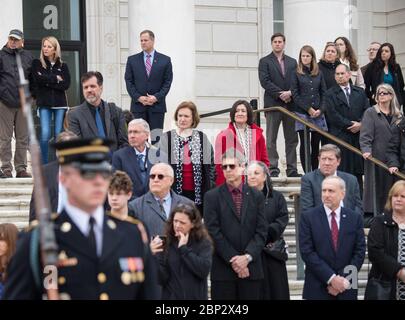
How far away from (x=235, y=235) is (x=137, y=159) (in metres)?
1.49

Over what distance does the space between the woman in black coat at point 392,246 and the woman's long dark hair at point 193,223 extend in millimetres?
2165

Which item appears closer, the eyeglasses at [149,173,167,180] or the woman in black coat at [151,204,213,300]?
the woman in black coat at [151,204,213,300]

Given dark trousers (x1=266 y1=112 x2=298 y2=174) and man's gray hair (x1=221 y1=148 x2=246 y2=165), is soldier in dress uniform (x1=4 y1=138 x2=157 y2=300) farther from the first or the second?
dark trousers (x1=266 y1=112 x2=298 y2=174)

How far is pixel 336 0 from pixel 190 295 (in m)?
9.85

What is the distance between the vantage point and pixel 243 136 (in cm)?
1492


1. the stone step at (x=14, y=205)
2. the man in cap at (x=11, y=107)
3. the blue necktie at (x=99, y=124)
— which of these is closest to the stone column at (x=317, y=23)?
the man in cap at (x=11, y=107)

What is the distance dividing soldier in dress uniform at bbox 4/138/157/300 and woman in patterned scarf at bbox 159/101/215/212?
6998 mm

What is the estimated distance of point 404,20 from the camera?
2423cm

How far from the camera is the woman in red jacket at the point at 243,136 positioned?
14.8 m

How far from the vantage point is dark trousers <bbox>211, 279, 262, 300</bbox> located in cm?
1228

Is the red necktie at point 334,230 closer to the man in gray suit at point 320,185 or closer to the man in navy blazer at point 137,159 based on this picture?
the man in gray suit at point 320,185

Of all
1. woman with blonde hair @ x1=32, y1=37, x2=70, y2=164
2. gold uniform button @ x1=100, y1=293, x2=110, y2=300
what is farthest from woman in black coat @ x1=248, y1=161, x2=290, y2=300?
gold uniform button @ x1=100, y1=293, x2=110, y2=300
